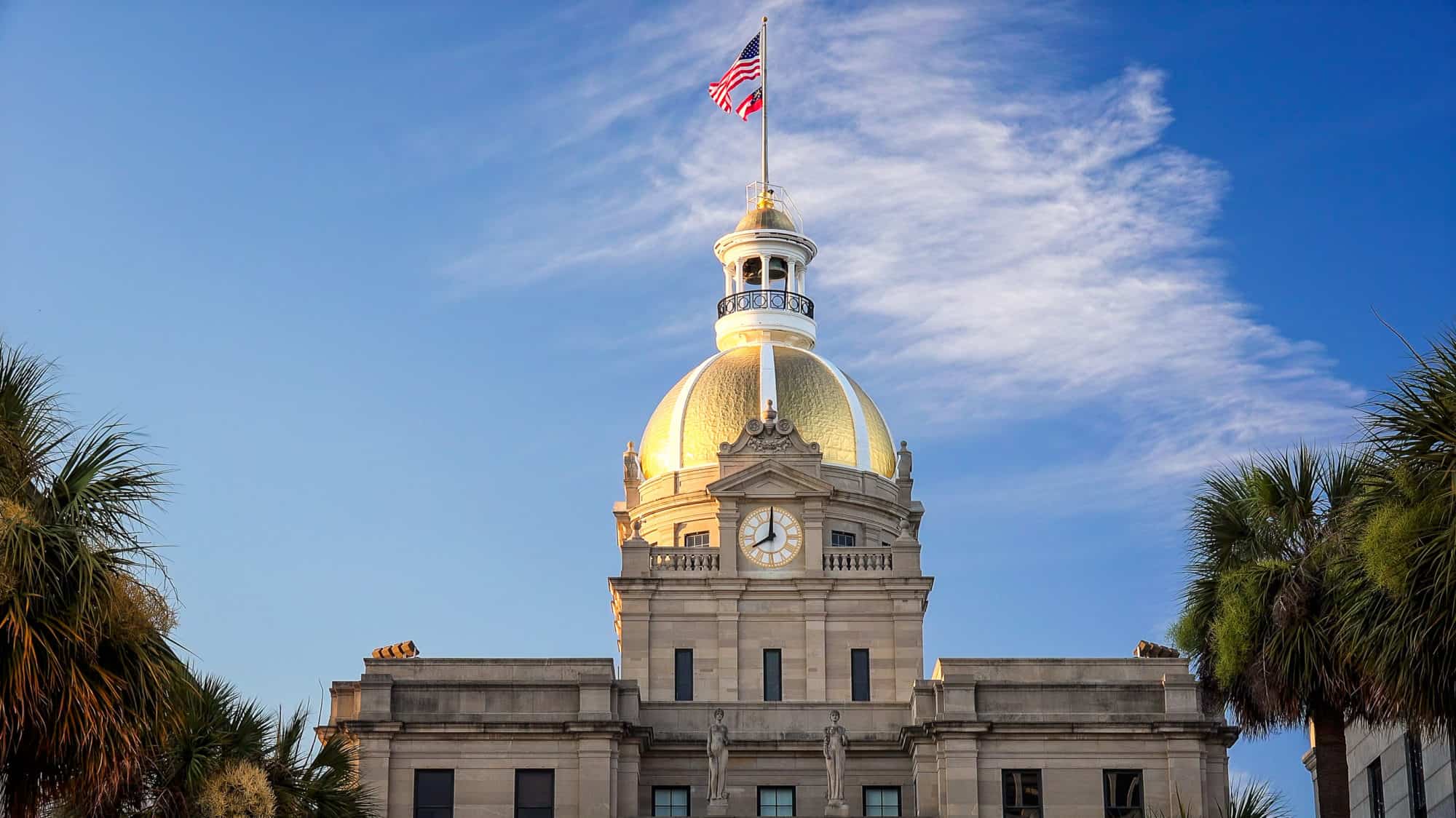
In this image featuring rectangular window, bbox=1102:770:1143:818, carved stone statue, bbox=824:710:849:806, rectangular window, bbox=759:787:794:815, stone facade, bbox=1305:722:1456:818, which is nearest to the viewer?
stone facade, bbox=1305:722:1456:818

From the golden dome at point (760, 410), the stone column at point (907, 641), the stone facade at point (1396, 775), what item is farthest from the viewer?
the golden dome at point (760, 410)

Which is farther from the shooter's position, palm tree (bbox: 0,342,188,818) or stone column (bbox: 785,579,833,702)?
stone column (bbox: 785,579,833,702)

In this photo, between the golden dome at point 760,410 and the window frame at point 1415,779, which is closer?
the window frame at point 1415,779

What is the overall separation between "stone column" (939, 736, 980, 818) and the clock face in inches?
488

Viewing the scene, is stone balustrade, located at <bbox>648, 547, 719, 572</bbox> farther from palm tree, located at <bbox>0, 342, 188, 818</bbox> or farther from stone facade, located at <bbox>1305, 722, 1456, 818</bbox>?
palm tree, located at <bbox>0, 342, 188, 818</bbox>

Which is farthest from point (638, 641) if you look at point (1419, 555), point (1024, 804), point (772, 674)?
point (1419, 555)

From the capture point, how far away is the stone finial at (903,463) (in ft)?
253

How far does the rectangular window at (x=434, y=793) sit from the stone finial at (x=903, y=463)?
23.4 meters

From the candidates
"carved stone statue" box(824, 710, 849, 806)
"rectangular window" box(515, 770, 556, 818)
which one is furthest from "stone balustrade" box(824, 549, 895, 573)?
"rectangular window" box(515, 770, 556, 818)

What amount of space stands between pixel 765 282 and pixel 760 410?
22.6 feet

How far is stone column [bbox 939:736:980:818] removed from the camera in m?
59.2

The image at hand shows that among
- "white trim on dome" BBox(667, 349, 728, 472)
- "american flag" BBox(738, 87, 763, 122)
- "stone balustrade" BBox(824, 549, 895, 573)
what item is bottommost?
"stone balustrade" BBox(824, 549, 895, 573)

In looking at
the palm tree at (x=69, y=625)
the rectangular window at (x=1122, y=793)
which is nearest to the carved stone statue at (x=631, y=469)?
the rectangular window at (x=1122, y=793)

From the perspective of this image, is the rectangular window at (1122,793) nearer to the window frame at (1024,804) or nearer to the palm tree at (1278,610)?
the window frame at (1024,804)
